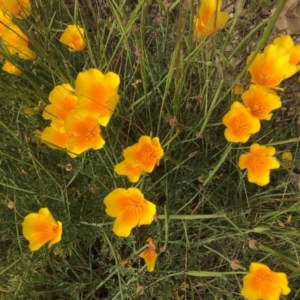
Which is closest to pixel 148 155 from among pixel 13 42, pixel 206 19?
pixel 206 19

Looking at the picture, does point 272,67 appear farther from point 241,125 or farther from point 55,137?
point 55,137

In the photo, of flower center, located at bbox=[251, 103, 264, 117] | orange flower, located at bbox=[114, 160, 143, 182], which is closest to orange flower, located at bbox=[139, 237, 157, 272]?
orange flower, located at bbox=[114, 160, 143, 182]

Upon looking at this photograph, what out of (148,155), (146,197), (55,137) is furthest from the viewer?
(146,197)

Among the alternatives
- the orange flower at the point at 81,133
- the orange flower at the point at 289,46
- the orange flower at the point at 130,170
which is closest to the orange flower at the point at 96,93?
the orange flower at the point at 81,133

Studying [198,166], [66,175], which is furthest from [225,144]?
[66,175]

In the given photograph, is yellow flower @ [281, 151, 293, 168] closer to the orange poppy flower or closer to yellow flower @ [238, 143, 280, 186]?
yellow flower @ [238, 143, 280, 186]

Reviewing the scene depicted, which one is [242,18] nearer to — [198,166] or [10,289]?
[198,166]
